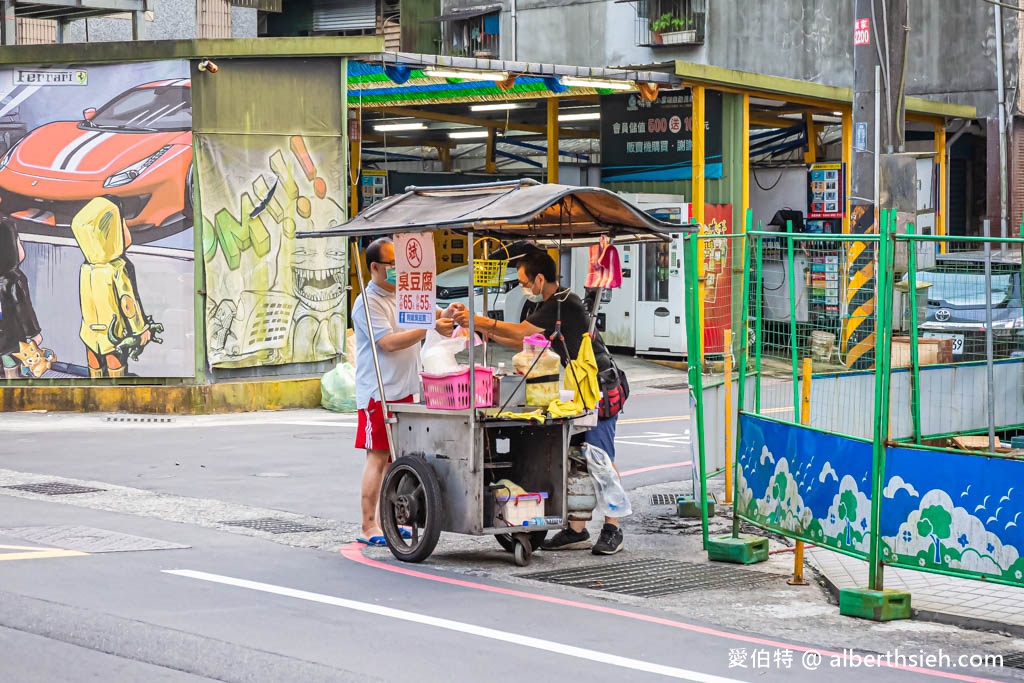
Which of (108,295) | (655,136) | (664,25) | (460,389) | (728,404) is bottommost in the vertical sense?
(728,404)

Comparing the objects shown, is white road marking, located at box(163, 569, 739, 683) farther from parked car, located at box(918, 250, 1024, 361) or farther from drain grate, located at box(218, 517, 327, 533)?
parked car, located at box(918, 250, 1024, 361)

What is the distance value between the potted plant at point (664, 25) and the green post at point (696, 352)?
2480 centimetres

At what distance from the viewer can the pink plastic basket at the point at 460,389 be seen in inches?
349

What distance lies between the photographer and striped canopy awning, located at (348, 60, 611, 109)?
19.0 meters

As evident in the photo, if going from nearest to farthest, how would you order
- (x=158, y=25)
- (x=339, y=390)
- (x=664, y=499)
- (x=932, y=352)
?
(x=664, y=499) < (x=932, y=352) < (x=339, y=390) < (x=158, y=25)

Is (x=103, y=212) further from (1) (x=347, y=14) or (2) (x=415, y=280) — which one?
(1) (x=347, y=14)

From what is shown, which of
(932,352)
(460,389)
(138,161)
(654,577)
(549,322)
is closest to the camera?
(654,577)

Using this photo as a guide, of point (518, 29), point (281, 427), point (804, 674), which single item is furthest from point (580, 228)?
point (518, 29)

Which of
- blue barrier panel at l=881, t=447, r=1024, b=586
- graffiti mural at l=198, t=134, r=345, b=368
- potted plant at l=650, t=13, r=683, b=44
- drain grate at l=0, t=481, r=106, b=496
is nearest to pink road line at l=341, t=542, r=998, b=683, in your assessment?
blue barrier panel at l=881, t=447, r=1024, b=586

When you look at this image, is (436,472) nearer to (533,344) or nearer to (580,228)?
(533,344)

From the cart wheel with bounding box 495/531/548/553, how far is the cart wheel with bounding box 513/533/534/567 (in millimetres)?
89

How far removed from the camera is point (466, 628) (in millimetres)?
7246

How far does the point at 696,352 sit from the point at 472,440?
165 centimetres

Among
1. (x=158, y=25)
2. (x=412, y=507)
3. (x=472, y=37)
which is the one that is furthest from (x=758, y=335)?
(x=472, y=37)
